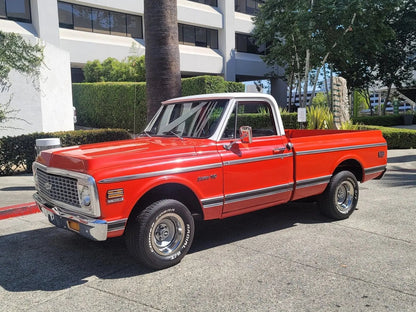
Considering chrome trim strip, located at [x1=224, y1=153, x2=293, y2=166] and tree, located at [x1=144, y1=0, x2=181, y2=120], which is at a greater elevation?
tree, located at [x1=144, y1=0, x2=181, y2=120]

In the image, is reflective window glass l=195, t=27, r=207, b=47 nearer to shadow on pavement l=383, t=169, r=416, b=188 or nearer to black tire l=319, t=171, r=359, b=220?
shadow on pavement l=383, t=169, r=416, b=188

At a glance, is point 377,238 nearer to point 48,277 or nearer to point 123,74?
point 48,277

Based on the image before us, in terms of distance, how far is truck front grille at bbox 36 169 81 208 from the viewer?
4312 millimetres

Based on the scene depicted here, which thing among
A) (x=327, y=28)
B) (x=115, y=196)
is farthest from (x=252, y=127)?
(x=327, y=28)

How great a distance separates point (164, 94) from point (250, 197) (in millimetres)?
4513

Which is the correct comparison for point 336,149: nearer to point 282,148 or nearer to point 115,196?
point 282,148

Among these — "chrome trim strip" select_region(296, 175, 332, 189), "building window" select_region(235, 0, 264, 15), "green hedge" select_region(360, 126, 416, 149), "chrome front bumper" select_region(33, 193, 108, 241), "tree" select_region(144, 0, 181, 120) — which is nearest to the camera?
"chrome front bumper" select_region(33, 193, 108, 241)

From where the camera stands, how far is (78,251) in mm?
5090

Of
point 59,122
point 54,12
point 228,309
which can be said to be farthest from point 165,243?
point 54,12

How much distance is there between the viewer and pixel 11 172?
34.5ft

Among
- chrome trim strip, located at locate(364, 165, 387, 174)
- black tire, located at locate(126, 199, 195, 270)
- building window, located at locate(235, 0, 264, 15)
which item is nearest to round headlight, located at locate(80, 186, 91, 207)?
black tire, located at locate(126, 199, 195, 270)

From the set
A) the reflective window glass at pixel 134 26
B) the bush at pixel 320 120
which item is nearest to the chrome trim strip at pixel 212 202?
the bush at pixel 320 120

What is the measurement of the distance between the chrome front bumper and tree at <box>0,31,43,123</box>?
837 centimetres

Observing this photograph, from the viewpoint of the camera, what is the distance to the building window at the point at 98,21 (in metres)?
24.6
